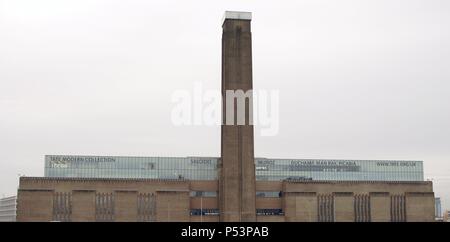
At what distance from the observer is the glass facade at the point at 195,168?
100938 mm

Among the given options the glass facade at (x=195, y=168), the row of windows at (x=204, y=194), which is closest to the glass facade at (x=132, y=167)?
the glass facade at (x=195, y=168)


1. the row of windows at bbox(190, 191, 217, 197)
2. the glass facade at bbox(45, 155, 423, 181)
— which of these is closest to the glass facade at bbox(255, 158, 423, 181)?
the glass facade at bbox(45, 155, 423, 181)

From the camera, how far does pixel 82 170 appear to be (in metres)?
101

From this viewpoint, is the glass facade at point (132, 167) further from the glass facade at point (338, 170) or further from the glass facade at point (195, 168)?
the glass facade at point (338, 170)

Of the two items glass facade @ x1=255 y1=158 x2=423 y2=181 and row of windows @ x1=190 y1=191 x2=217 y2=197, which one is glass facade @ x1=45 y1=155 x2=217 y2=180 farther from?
glass facade @ x1=255 y1=158 x2=423 y2=181

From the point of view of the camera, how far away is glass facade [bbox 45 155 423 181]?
101 metres

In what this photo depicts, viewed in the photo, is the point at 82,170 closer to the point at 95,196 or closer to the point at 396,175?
the point at 95,196

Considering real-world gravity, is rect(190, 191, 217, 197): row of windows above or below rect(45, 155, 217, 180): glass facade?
below

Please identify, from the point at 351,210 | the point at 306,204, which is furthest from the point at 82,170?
the point at 351,210

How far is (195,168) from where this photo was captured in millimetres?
102938

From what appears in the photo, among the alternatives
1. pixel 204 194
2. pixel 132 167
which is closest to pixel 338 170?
pixel 204 194

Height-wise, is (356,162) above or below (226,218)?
above

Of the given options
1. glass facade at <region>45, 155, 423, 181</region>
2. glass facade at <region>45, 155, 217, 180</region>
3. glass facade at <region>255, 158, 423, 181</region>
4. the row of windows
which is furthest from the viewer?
glass facade at <region>255, 158, 423, 181</region>

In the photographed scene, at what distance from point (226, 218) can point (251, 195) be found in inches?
221
